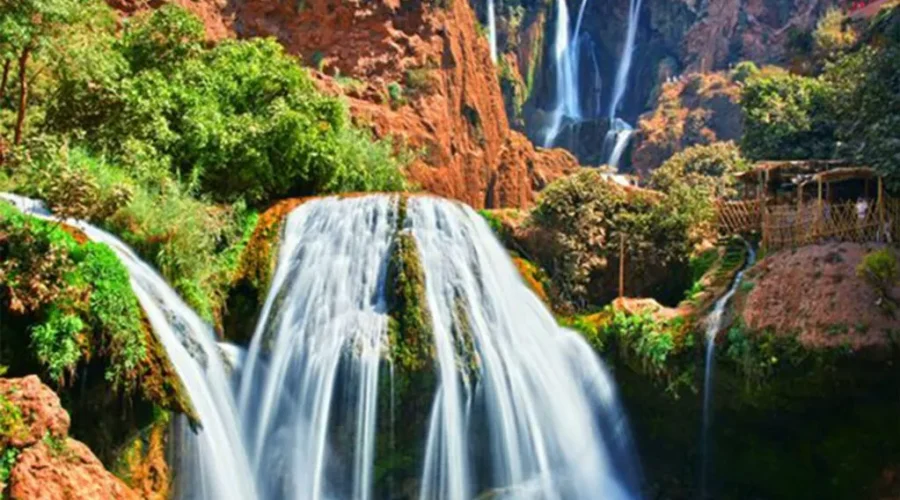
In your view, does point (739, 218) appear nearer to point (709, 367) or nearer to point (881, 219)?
point (881, 219)

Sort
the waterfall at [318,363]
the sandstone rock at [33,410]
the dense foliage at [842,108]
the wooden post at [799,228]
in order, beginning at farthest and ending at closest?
the dense foliage at [842,108] < the wooden post at [799,228] < the waterfall at [318,363] < the sandstone rock at [33,410]

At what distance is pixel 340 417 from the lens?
1256cm

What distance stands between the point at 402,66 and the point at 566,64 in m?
25.9

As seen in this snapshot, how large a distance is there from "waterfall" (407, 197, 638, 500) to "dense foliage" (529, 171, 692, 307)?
211 centimetres

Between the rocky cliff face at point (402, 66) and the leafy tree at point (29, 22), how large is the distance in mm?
9656

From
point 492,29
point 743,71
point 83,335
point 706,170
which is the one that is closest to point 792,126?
point 706,170

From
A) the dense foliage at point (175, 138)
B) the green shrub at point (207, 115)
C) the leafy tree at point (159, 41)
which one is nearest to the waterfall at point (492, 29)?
the dense foliage at point (175, 138)

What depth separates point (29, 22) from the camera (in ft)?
38.4

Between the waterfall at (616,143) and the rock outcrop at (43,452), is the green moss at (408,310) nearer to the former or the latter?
the rock outcrop at (43,452)

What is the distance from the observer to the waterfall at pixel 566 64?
1870 inches

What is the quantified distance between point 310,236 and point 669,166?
2021cm

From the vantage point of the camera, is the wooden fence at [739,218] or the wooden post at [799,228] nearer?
the wooden post at [799,228]

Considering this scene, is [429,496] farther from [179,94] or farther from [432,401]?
[179,94]

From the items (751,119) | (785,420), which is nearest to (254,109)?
(785,420)
